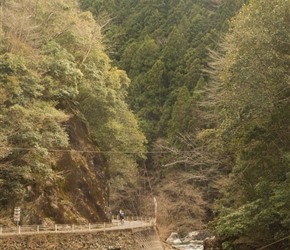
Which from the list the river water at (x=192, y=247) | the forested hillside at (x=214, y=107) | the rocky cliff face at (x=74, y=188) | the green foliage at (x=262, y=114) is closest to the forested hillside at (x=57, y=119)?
the rocky cliff face at (x=74, y=188)

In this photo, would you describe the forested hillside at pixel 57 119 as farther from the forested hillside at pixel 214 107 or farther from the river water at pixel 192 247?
the river water at pixel 192 247

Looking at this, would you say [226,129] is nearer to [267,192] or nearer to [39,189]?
[267,192]

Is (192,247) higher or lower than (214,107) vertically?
lower

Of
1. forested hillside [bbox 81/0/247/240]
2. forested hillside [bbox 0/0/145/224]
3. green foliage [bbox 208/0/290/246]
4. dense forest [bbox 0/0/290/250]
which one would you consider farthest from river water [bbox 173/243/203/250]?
green foliage [bbox 208/0/290/246]

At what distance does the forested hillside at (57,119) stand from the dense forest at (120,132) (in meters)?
0.07

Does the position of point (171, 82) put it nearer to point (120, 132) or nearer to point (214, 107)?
point (214, 107)

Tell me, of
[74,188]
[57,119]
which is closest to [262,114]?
[57,119]

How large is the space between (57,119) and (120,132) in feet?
37.5

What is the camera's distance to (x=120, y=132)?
32719 millimetres

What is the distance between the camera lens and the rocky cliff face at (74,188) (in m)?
20.4

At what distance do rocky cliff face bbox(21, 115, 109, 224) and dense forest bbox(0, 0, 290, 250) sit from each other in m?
0.08

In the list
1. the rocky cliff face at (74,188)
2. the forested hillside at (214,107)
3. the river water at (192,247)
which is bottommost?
the river water at (192,247)

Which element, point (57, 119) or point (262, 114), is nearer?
point (262, 114)

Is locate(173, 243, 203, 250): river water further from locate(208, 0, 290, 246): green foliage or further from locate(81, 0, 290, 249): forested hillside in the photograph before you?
locate(208, 0, 290, 246): green foliage
